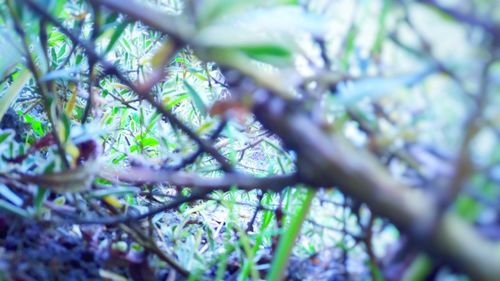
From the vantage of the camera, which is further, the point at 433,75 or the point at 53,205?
the point at 53,205

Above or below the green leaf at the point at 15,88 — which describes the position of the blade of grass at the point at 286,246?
below

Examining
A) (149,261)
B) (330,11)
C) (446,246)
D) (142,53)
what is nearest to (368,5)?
(330,11)

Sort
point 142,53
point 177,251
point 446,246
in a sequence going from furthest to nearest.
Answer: point 142,53 < point 177,251 < point 446,246

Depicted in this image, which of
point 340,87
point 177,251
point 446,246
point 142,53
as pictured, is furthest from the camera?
point 142,53

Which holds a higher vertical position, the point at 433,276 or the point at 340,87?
the point at 340,87

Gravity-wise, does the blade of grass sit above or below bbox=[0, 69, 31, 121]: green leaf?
below

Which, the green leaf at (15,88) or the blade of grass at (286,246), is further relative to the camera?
the green leaf at (15,88)

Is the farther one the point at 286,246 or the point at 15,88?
the point at 15,88

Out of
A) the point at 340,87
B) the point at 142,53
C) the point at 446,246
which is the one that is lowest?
the point at 446,246

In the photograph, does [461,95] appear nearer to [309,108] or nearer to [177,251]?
[309,108]

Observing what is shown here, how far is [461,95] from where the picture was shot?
244 millimetres

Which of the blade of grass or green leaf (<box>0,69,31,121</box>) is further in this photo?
green leaf (<box>0,69,31,121</box>)

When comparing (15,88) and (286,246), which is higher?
(15,88)

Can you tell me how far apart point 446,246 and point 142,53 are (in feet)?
2.83
